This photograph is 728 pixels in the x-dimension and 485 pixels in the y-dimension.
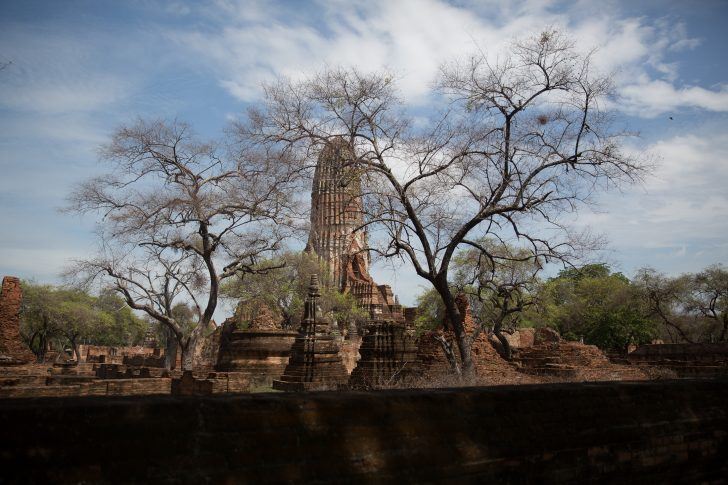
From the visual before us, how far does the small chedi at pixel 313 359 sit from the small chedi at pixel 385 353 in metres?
0.75

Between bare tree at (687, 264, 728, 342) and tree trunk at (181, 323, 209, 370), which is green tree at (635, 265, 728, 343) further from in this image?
tree trunk at (181, 323, 209, 370)

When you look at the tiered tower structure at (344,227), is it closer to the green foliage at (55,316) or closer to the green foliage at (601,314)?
the green foliage at (601,314)

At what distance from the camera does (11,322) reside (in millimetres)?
23969

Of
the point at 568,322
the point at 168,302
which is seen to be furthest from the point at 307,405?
the point at 568,322

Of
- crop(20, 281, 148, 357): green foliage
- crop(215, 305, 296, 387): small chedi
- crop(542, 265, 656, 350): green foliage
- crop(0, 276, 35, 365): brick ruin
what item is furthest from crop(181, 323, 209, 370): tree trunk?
crop(542, 265, 656, 350): green foliage

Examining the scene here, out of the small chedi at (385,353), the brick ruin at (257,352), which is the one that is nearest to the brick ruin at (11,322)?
the brick ruin at (257,352)

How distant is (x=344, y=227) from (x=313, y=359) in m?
17.0

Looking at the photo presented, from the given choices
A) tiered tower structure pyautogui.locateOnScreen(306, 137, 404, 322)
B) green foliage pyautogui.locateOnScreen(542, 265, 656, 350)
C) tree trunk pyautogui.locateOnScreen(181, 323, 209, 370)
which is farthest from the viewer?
green foliage pyautogui.locateOnScreen(542, 265, 656, 350)

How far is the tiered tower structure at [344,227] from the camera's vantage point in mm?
13844

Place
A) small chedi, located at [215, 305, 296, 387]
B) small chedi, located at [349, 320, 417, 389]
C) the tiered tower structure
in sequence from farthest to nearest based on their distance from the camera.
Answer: small chedi, located at [215, 305, 296, 387]
small chedi, located at [349, 320, 417, 389]
the tiered tower structure

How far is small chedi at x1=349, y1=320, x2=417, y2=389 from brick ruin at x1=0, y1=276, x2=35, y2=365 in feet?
48.6

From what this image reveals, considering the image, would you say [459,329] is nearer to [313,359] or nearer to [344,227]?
[313,359]

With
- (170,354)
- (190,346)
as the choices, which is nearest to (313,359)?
(190,346)

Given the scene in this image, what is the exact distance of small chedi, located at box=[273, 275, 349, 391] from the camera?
17.7 metres
